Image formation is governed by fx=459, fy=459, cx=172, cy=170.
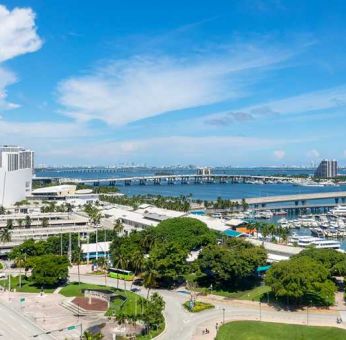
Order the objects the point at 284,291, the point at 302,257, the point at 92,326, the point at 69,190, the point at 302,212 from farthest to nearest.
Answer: the point at 69,190 < the point at 302,212 < the point at 302,257 < the point at 284,291 < the point at 92,326

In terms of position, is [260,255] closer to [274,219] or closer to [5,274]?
[5,274]

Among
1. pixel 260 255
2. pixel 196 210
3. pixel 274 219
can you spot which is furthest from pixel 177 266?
pixel 274 219

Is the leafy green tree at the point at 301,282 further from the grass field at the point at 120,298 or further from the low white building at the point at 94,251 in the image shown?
the low white building at the point at 94,251

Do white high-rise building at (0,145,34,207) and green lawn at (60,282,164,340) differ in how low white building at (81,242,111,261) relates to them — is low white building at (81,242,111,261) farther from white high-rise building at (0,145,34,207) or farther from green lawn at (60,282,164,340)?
white high-rise building at (0,145,34,207)

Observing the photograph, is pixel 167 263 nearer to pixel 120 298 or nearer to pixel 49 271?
pixel 120 298

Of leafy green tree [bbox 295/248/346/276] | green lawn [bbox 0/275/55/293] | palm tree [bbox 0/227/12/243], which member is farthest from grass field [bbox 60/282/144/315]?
palm tree [bbox 0/227/12/243]

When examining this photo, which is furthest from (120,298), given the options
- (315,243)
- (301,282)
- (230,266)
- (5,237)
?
(315,243)
